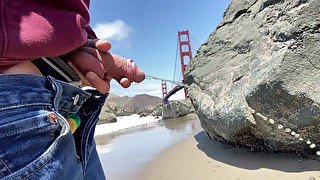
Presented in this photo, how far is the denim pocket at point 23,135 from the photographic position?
65 cm

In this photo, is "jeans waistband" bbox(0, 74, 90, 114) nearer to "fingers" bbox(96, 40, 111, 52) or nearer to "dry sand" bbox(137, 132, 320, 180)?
"fingers" bbox(96, 40, 111, 52)

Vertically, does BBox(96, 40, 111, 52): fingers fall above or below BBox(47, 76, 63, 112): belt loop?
above

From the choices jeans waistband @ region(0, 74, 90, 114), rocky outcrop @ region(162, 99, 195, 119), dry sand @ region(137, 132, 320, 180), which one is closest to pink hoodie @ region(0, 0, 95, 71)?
jeans waistband @ region(0, 74, 90, 114)

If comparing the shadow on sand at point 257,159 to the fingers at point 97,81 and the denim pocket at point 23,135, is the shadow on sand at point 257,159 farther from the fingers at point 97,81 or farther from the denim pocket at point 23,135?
the denim pocket at point 23,135

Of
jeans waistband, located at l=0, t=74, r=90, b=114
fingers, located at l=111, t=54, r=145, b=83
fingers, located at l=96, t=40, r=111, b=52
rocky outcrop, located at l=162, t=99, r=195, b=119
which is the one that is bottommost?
jeans waistband, located at l=0, t=74, r=90, b=114

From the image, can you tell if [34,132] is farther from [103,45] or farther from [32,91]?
[103,45]

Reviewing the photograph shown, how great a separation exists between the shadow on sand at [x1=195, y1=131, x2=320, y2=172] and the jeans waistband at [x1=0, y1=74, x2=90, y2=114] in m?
3.12

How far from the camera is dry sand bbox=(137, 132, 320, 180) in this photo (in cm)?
344

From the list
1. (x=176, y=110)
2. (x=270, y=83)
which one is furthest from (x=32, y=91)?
(x=176, y=110)

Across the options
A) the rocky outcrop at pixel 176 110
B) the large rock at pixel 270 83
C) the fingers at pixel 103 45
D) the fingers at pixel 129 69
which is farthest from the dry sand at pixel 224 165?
the rocky outcrop at pixel 176 110

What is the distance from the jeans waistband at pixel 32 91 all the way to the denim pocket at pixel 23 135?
13 mm

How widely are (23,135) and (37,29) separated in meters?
0.23

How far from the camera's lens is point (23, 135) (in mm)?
669

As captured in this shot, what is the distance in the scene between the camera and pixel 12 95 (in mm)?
683
